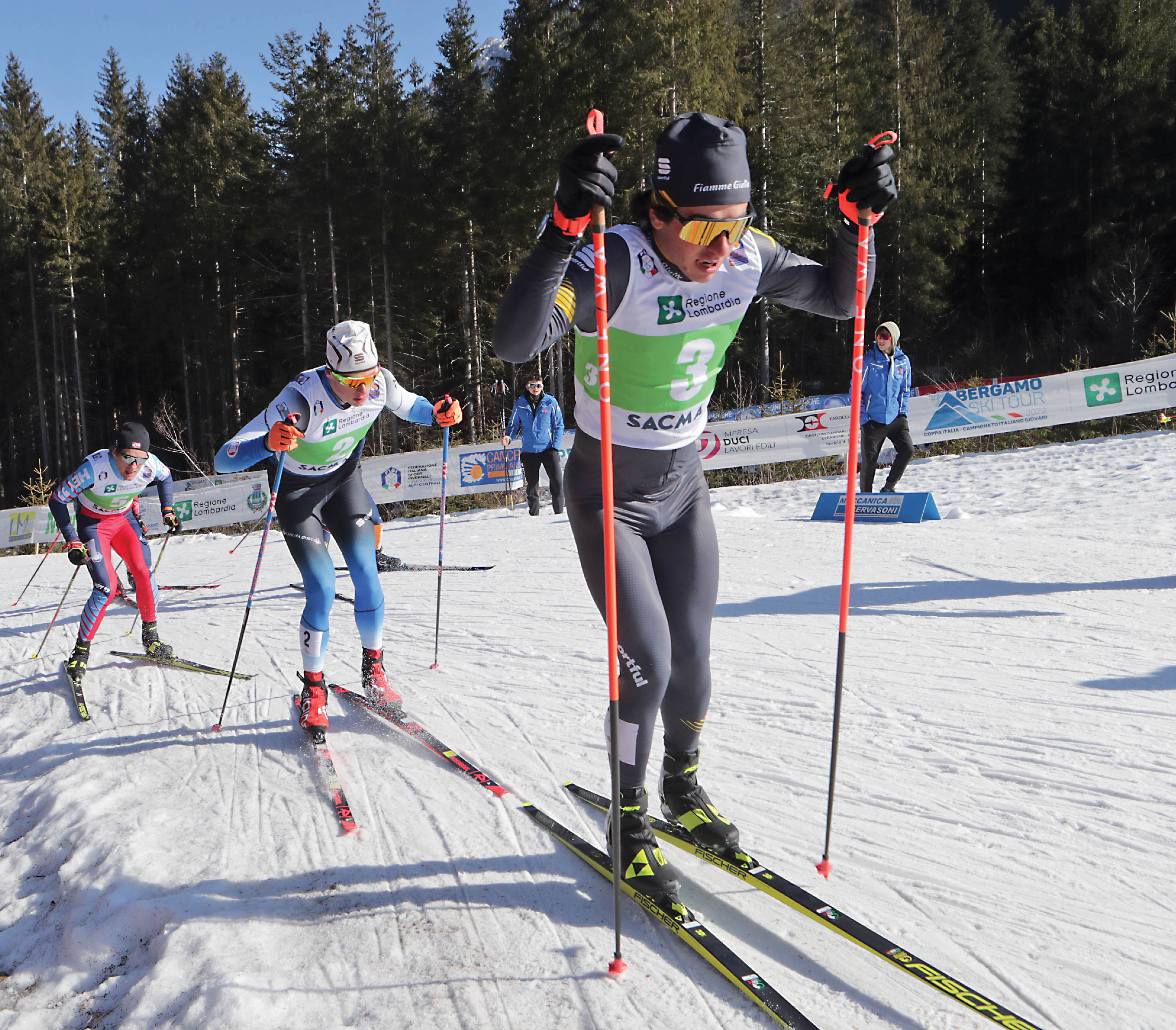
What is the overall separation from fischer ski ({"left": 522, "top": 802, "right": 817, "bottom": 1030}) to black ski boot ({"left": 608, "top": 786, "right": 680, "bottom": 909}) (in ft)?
0.10

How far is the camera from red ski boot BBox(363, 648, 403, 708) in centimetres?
475

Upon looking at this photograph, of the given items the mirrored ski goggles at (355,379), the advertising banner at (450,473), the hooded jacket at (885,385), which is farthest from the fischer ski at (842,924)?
the advertising banner at (450,473)

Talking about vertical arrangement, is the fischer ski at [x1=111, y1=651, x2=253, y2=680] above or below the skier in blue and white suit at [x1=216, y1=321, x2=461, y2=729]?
below

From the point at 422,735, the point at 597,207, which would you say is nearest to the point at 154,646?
the point at 422,735

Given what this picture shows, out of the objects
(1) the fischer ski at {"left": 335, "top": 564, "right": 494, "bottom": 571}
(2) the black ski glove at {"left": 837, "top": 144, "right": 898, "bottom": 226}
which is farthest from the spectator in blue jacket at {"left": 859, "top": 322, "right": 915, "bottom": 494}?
(2) the black ski glove at {"left": 837, "top": 144, "right": 898, "bottom": 226}

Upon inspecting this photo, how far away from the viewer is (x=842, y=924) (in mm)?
2449

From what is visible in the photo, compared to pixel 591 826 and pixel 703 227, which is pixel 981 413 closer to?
pixel 591 826

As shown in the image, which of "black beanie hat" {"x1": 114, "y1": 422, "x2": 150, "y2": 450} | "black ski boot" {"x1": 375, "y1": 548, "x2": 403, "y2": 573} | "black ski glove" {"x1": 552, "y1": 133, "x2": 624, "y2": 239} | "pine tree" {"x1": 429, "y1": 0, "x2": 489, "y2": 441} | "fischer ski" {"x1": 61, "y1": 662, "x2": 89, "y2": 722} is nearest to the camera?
"black ski glove" {"x1": 552, "y1": 133, "x2": 624, "y2": 239}

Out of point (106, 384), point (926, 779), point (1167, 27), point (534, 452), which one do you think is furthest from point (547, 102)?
point (106, 384)

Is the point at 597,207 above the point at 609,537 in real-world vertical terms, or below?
above

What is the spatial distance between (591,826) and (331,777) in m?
1.41

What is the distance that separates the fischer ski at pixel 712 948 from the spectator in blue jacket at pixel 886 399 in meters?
7.85

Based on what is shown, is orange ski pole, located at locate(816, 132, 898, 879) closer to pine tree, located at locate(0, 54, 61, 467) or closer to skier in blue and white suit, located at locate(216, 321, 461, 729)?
skier in blue and white suit, located at locate(216, 321, 461, 729)

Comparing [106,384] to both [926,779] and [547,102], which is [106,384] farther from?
[926,779]
